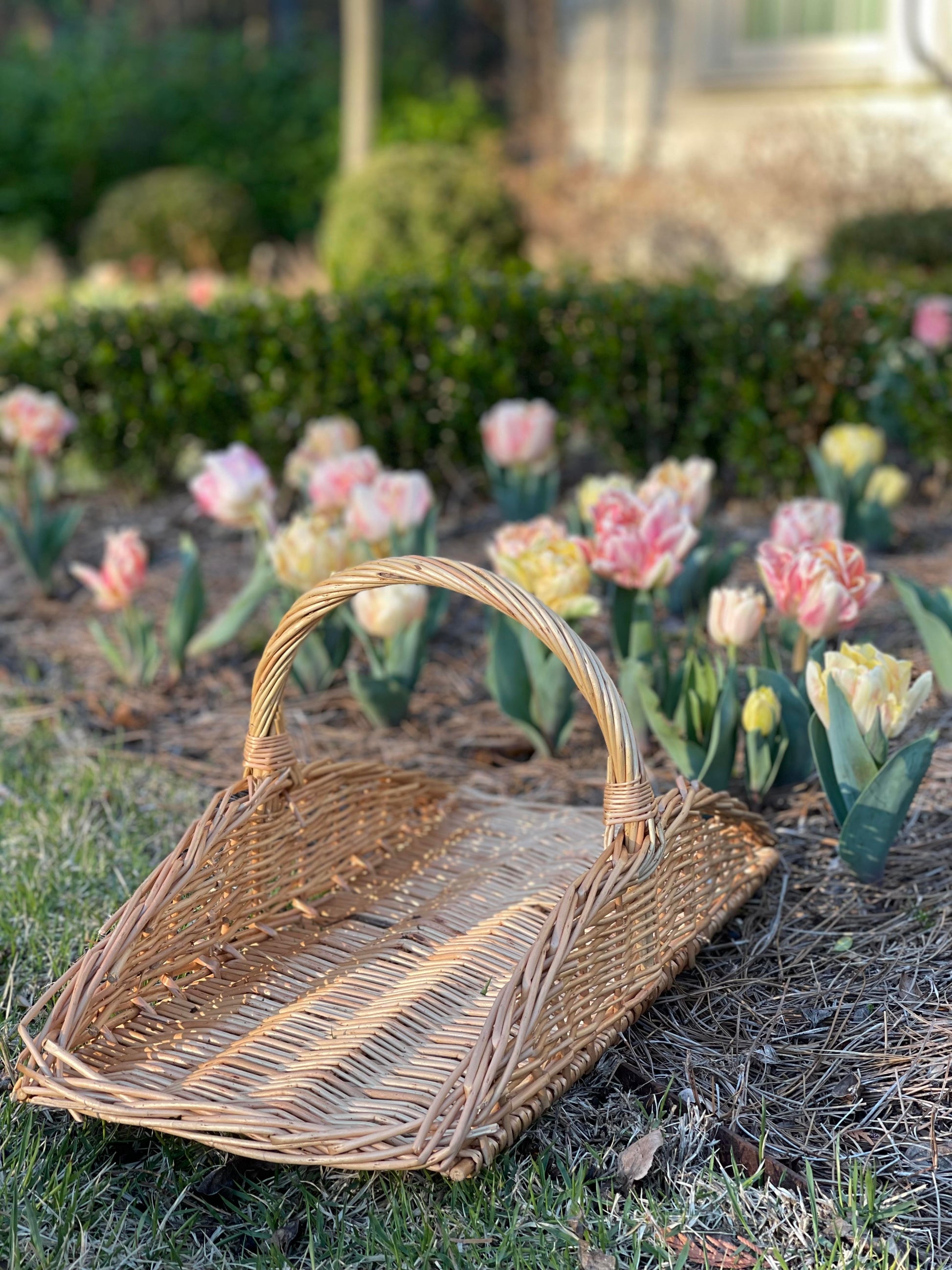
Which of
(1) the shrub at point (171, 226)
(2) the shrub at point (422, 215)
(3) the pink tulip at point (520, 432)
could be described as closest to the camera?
(3) the pink tulip at point (520, 432)

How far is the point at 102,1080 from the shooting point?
4.61 ft

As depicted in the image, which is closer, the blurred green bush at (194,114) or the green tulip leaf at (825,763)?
the green tulip leaf at (825,763)

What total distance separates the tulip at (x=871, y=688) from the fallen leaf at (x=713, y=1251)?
74cm

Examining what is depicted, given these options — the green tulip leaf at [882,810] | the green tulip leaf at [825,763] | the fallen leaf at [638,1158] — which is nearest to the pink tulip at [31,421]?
the green tulip leaf at [825,763]

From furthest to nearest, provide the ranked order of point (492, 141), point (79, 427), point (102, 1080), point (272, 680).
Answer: point (492, 141), point (79, 427), point (272, 680), point (102, 1080)

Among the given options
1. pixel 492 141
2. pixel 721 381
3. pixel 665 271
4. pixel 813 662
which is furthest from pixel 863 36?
pixel 813 662

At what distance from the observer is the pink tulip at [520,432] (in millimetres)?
3115

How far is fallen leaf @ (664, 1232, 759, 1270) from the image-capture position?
137 centimetres

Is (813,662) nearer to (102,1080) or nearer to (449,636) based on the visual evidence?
(102,1080)

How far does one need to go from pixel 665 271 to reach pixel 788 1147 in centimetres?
799

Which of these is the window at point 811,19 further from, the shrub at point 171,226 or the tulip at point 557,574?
the tulip at point 557,574

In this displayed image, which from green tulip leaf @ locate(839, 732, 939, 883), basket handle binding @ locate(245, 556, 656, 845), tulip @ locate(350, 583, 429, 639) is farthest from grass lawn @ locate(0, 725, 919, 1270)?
tulip @ locate(350, 583, 429, 639)

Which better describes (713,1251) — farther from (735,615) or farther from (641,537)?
(641,537)

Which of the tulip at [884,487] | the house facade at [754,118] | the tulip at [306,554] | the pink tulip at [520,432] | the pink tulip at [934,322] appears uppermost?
the house facade at [754,118]
